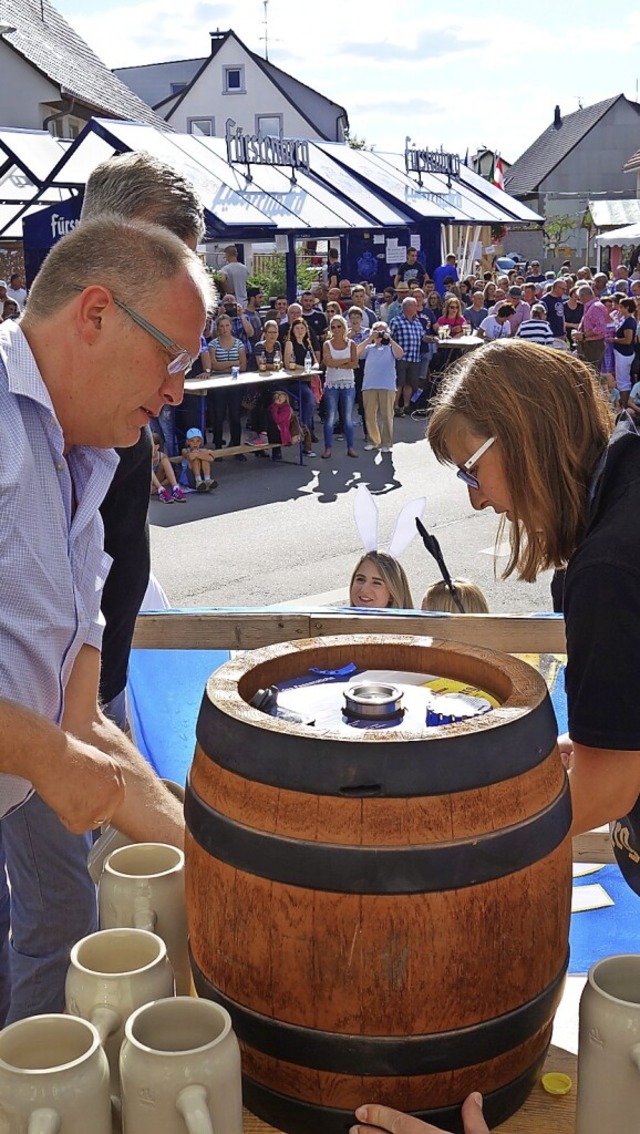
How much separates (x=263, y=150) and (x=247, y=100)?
32202 mm

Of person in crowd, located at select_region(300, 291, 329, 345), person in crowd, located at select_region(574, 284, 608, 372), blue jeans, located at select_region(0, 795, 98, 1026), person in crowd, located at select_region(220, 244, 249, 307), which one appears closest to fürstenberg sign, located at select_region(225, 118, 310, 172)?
person in crowd, located at select_region(220, 244, 249, 307)

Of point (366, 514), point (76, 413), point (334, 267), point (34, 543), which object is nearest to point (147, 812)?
point (34, 543)

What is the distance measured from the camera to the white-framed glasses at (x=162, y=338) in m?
1.56

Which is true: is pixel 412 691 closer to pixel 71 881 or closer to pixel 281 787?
pixel 281 787

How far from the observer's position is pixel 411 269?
74.8ft

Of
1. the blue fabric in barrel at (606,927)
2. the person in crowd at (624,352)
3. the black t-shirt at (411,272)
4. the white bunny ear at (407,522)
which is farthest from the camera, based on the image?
the black t-shirt at (411,272)

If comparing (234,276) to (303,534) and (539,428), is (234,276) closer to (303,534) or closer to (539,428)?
(303,534)

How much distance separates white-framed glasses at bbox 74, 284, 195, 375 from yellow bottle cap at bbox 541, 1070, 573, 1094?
1041 mm

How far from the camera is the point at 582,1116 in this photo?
1157mm

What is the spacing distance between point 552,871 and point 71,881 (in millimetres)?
1535

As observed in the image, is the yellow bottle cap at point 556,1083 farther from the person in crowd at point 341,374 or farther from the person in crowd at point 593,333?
the person in crowd at point 593,333

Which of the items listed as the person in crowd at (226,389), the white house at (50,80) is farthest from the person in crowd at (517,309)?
the white house at (50,80)

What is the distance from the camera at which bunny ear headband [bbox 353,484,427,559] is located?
310 cm

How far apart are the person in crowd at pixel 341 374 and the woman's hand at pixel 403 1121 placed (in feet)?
41.4
